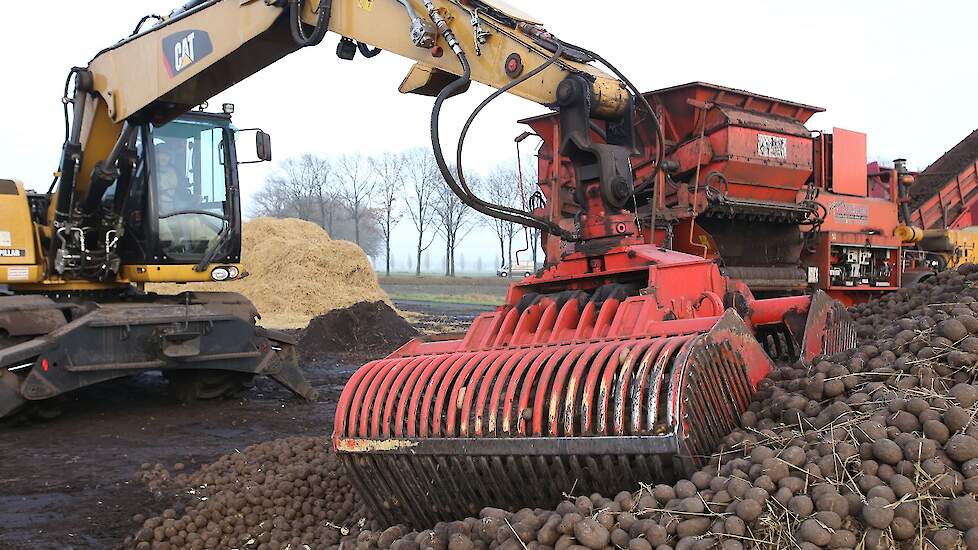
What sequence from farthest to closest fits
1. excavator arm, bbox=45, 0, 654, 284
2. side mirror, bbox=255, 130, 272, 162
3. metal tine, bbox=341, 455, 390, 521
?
side mirror, bbox=255, 130, 272, 162 < excavator arm, bbox=45, 0, 654, 284 < metal tine, bbox=341, 455, 390, 521

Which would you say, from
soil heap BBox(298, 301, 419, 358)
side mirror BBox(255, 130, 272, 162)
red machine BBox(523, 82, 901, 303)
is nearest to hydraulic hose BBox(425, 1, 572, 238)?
red machine BBox(523, 82, 901, 303)

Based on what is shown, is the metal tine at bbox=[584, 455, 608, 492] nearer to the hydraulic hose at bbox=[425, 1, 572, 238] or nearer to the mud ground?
the hydraulic hose at bbox=[425, 1, 572, 238]

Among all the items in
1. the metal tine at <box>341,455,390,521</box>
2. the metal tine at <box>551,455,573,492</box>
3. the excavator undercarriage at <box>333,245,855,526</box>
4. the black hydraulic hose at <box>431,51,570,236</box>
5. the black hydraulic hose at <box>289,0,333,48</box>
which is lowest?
the metal tine at <box>341,455,390,521</box>

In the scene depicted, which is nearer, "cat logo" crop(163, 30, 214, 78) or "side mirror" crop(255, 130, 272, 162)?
"cat logo" crop(163, 30, 214, 78)

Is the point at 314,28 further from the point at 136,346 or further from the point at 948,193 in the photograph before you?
the point at 948,193

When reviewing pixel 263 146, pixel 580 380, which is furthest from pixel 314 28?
pixel 580 380

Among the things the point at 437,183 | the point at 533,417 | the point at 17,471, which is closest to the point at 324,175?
the point at 437,183

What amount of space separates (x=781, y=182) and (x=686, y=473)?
6360 millimetres

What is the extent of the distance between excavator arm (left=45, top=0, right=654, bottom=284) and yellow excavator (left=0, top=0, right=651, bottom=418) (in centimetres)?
1

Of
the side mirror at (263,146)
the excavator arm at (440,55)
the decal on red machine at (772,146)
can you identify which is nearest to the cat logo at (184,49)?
the excavator arm at (440,55)

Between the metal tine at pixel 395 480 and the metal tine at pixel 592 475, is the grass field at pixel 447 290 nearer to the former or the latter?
the metal tine at pixel 395 480

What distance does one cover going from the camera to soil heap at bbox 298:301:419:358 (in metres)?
12.0

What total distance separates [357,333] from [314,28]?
743 centimetres

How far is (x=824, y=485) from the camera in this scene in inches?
97.7
